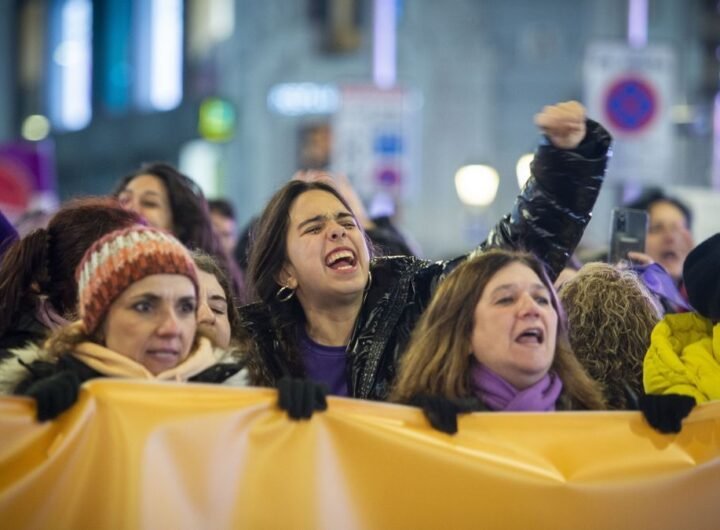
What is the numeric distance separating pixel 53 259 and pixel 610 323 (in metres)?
1.93

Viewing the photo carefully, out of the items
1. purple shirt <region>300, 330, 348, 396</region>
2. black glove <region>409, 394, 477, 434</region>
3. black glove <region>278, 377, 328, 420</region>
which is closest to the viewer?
black glove <region>278, 377, 328, 420</region>

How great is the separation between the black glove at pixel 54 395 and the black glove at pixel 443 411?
3.28 feet

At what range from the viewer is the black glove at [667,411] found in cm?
481

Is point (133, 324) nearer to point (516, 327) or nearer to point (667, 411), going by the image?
point (516, 327)

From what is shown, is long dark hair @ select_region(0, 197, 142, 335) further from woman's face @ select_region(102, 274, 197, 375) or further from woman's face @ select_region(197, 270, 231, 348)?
woman's face @ select_region(102, 274, 197, 375)

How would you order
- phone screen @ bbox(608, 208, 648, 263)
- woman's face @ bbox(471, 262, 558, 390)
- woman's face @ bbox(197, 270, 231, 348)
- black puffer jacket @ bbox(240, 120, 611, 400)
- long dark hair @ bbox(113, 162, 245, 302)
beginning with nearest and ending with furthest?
woman's face @ bbox(471, 262, 558, 390) < woman's face @ bbox(197, 270, 231, 348) < black puffer jacket @ bbox(240, 120, 611, 400) < phone screen @ bbox(608, 208, 648, 263) < long dark hair @ bbox(113, 162, 245, 302)

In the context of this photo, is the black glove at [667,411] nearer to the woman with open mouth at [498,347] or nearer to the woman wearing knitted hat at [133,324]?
the woman with open mouth at [498,347]

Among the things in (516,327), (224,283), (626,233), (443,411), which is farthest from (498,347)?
(626,233)

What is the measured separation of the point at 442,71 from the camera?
3422 centimetres

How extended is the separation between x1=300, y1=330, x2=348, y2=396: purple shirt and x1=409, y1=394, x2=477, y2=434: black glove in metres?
0.96

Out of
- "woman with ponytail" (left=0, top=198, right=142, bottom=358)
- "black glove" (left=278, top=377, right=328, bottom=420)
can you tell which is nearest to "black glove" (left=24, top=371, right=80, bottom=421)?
"black glove" (left=278, top=377, right=328, bottom=420)

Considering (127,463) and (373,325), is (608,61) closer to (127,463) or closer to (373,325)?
(373,325)

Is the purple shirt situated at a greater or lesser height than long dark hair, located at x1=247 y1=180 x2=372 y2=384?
lesser

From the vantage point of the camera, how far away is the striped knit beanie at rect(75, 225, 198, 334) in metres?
4.80
